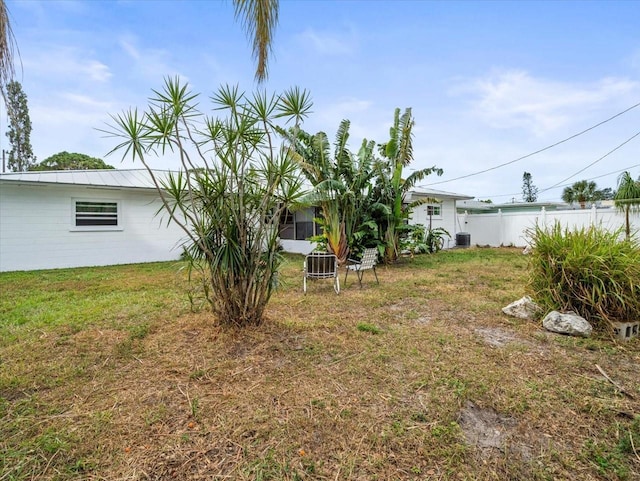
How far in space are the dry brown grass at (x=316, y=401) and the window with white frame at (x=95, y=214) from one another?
297 inches

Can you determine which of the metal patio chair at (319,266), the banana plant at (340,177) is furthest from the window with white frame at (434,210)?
the metal patio chair at (319,266)

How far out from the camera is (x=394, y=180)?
1075cm

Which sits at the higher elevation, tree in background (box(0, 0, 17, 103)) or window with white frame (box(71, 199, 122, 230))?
tree in background (box(0, 0, 17, 103))

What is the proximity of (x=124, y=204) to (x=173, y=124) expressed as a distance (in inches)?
384

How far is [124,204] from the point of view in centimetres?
1173

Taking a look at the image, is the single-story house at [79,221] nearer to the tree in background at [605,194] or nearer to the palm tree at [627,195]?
the palm tree at [627,195]

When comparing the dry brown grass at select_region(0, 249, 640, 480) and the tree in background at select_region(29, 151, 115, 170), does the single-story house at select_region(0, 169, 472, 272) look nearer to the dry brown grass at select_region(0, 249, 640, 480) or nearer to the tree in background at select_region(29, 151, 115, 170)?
the dry brown grass at select_region(0, 249, 640, 480)

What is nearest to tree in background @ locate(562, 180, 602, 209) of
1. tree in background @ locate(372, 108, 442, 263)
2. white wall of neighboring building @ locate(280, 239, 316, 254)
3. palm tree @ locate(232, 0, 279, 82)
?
tree in background @ locate(372, 108, 442, 263)

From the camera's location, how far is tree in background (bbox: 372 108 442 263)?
34.8ft

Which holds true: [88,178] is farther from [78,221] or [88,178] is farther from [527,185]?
[527,185]

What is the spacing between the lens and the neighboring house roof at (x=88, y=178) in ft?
31.8

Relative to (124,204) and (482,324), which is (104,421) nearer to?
(482,324)

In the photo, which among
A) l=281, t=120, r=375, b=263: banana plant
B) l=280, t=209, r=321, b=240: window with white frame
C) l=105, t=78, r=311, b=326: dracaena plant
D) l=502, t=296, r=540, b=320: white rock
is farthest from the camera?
l=280, t=209, r=321, b=240: window with white frame

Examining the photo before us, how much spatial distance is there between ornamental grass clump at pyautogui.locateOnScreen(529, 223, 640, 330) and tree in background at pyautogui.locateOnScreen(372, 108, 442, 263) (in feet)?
18.0
